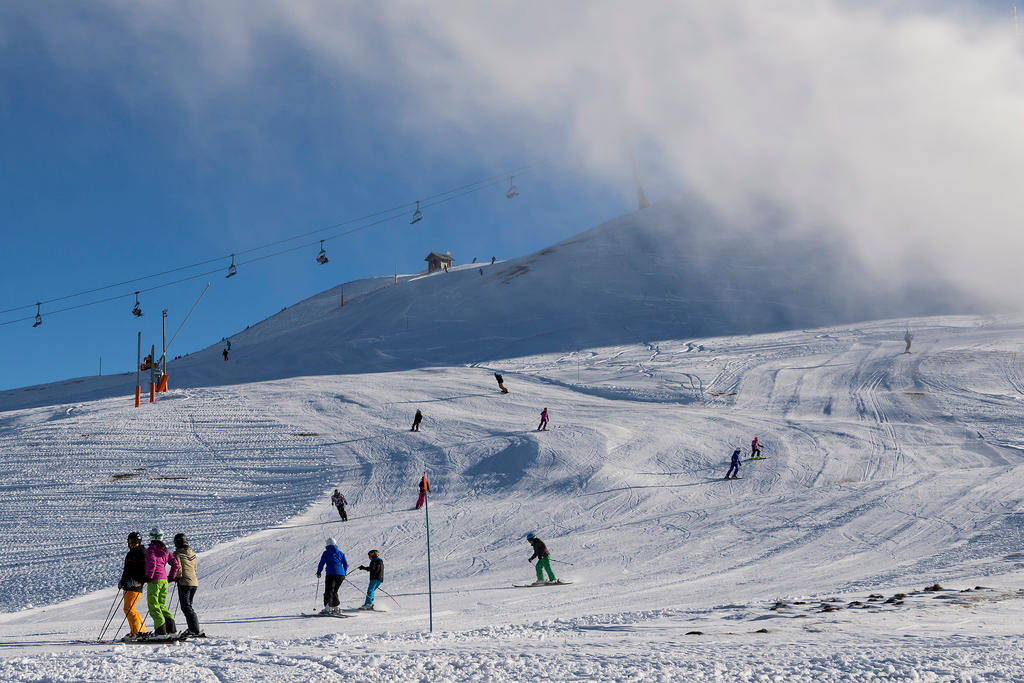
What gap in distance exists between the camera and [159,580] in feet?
33.3

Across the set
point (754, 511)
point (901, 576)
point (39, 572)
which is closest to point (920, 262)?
point (754, 511)

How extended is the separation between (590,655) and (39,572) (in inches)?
668

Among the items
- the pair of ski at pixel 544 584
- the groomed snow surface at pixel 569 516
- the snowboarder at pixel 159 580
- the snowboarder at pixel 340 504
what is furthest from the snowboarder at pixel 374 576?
the snowboarder at pixel 340 504

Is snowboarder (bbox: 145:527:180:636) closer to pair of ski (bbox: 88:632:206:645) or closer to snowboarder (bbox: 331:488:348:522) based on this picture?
pair of ski (bbox: 88:632:206:645)

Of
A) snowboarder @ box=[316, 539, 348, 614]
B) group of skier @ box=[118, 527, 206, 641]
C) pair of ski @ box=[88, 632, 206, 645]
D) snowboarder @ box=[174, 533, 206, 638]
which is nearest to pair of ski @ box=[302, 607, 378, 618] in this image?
snowboarder @ box=[316, 539, 348, 614]

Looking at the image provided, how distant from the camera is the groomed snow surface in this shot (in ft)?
27.1

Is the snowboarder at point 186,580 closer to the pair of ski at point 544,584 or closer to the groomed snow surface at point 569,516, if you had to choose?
the groomed snow surface at point 569,516

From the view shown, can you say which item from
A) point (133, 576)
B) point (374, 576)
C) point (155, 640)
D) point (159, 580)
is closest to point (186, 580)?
point (159, 580)

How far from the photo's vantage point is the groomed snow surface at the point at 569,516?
325 inches

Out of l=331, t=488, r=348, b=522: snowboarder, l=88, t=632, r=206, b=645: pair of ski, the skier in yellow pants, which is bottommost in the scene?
l=88, t=632, r=206, b=645: pair of ski

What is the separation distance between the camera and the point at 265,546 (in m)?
20.7

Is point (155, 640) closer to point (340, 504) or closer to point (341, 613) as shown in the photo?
point (341, 613)

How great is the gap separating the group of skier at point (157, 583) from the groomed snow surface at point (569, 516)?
0.68m

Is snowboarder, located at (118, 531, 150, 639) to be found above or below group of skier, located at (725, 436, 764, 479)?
below
